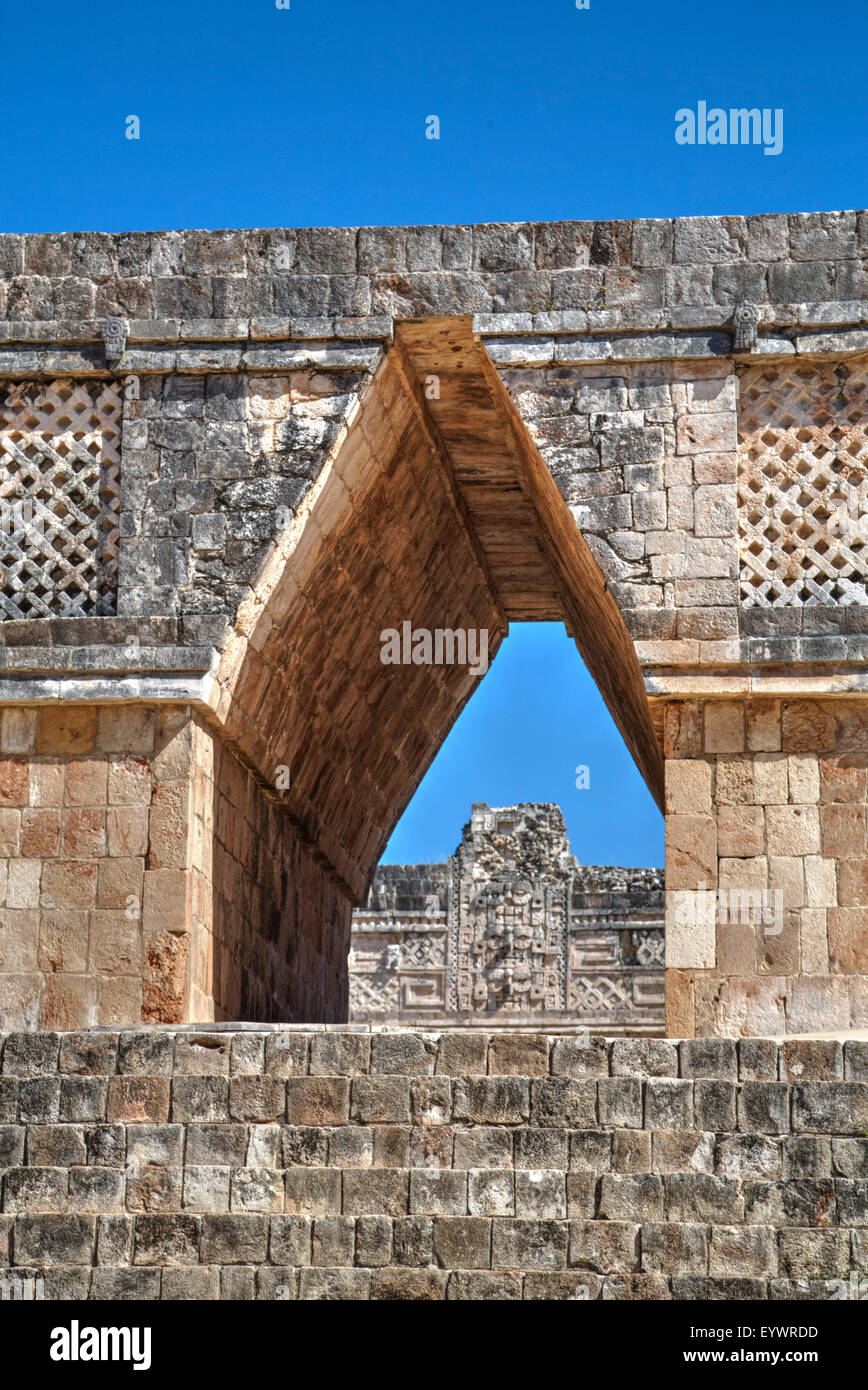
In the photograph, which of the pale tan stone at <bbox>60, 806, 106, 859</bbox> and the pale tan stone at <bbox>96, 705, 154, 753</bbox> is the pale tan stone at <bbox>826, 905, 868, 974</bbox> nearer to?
the pale tan stone at <bbox>96, 705, 154, 753</bbox>

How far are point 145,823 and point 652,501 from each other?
3214 millimetres

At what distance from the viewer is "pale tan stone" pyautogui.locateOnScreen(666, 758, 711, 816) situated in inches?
396

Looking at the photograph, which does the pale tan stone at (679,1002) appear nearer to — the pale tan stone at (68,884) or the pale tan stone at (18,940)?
the pale tan stone at (68,884)

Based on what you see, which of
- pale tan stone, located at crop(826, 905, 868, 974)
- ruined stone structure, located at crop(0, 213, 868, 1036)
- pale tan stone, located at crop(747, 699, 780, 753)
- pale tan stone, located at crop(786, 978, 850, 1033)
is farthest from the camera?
pale tan stone, located at crop(747, 699, 780, 753)

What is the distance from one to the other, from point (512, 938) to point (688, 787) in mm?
11601

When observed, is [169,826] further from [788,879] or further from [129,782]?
[788,879]

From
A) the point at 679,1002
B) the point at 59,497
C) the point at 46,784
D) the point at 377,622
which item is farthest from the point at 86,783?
the point at 679,1002

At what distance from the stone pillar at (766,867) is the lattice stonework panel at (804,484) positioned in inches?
26.7

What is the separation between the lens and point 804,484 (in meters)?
10.5

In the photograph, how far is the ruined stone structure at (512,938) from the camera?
827 inches

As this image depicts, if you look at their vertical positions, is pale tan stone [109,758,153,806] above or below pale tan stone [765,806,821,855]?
above

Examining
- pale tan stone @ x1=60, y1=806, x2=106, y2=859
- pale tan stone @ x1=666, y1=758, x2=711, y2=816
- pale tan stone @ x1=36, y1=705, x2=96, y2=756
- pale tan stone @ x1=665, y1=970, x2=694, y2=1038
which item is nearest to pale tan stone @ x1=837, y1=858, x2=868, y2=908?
pale tan stone @ x1=666, y1=758, x2=711, y2=816

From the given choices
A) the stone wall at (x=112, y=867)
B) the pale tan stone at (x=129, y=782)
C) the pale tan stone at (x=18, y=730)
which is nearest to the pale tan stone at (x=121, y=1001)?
the stone wall at (x=112, y=867)
